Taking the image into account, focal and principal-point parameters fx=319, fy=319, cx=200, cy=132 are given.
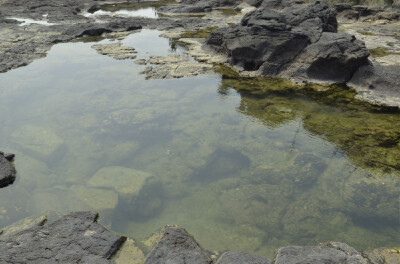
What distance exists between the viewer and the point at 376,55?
11.6 m

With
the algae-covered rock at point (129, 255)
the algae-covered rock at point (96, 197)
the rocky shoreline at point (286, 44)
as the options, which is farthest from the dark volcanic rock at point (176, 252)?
the rocky shoreline at point (286, 44)

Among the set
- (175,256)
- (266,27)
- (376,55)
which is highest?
(266,27)

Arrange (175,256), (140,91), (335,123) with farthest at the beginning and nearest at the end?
(140,91) → (335,123) → (175,256)

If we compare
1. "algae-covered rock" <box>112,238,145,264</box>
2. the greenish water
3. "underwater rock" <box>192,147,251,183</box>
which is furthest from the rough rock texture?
"algae-covered rock" <box>112,238,145,264</box>

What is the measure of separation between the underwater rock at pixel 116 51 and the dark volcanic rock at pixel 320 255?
1041 cm

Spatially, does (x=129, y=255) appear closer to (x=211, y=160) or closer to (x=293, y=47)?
(x=211, y=160)

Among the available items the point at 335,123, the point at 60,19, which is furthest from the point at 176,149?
the point at 60,19

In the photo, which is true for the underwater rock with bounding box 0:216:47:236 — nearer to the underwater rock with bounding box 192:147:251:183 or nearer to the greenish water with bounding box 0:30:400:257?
the greenish water with bounding box 0:30:400:257

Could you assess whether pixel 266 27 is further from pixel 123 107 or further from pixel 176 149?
pixel 176 149

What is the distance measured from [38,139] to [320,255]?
5.96 meters

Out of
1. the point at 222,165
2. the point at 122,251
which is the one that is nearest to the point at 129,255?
the point at 122,251

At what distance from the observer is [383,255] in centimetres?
386

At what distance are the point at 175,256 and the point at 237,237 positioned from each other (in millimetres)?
1187

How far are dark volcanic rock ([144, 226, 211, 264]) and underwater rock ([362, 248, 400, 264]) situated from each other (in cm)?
194
